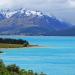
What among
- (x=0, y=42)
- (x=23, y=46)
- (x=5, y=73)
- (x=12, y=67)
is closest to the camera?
(x=5, y=73)

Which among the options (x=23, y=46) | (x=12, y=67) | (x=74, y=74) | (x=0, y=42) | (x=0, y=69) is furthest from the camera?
(x=0, y=42)

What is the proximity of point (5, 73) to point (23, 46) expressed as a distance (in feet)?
240

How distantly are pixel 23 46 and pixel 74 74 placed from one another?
196ft

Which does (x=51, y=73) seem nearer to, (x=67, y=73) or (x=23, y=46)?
(x=67, y=73)

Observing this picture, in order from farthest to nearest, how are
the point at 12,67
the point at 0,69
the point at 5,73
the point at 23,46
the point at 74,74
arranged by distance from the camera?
the point at 23,46
the point at 74,74
the point at 12,67
the point at 0,69
the point at 5,73

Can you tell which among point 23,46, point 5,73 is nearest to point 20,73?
point 5,73

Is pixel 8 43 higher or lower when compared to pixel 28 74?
higher

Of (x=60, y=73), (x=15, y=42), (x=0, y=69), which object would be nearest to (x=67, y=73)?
(x=60, y=73)

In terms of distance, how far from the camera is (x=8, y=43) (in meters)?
104

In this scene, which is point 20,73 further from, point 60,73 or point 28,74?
point 60,73

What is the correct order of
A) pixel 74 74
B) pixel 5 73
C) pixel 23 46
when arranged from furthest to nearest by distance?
pixel 23 46, pixel 74 74, pixel 5 73

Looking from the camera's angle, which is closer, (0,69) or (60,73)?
(0,69)

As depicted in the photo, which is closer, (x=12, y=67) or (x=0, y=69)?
(x=0, y=69)

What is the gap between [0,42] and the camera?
105062mm
